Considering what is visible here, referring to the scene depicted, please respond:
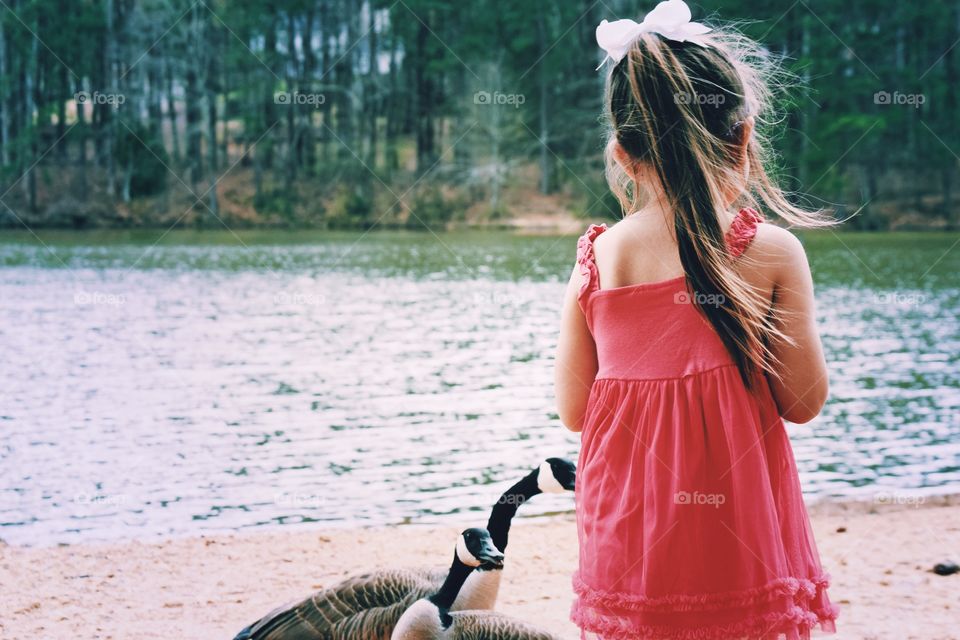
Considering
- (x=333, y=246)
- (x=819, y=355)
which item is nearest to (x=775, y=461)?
(x=819, y=355)

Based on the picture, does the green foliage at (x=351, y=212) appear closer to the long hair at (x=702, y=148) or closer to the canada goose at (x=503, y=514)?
the canada goose at (x=503, y=514)

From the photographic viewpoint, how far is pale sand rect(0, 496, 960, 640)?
409cm

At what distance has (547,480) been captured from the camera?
127 inches

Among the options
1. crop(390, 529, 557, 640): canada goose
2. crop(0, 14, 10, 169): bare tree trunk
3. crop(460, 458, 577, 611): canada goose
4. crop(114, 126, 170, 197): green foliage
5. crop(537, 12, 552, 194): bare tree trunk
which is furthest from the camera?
crop(0, 14, 10, 169): bare tree trunk

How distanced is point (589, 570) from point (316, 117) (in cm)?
4322

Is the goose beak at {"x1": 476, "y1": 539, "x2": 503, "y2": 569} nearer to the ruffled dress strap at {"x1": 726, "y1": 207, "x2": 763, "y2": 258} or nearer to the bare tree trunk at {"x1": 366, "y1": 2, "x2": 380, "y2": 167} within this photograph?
the ruffled dress strap at {"x1": 726, "y1": 207, "x2": 763, "y2": 258}

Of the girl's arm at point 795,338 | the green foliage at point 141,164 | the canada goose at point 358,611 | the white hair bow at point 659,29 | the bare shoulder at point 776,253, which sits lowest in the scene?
the canada goose at point 358,611

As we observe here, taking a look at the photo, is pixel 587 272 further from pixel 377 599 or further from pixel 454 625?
pixel 377 599

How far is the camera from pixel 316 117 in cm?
4331

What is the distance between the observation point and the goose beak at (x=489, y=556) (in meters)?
2.89

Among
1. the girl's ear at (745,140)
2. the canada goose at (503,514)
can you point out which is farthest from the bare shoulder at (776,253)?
the canada goose at (503,514)

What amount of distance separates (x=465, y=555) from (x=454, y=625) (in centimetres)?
20

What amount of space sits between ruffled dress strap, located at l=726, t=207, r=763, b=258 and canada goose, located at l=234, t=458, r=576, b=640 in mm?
1657

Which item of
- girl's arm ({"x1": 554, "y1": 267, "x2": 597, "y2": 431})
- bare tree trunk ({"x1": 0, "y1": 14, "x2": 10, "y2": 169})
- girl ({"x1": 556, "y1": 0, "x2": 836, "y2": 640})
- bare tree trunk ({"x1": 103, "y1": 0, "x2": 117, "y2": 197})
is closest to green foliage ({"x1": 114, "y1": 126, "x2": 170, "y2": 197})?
bare tree trunk ({"x1": 103, "y1": 0, "x2": 117, "y2": 197})
